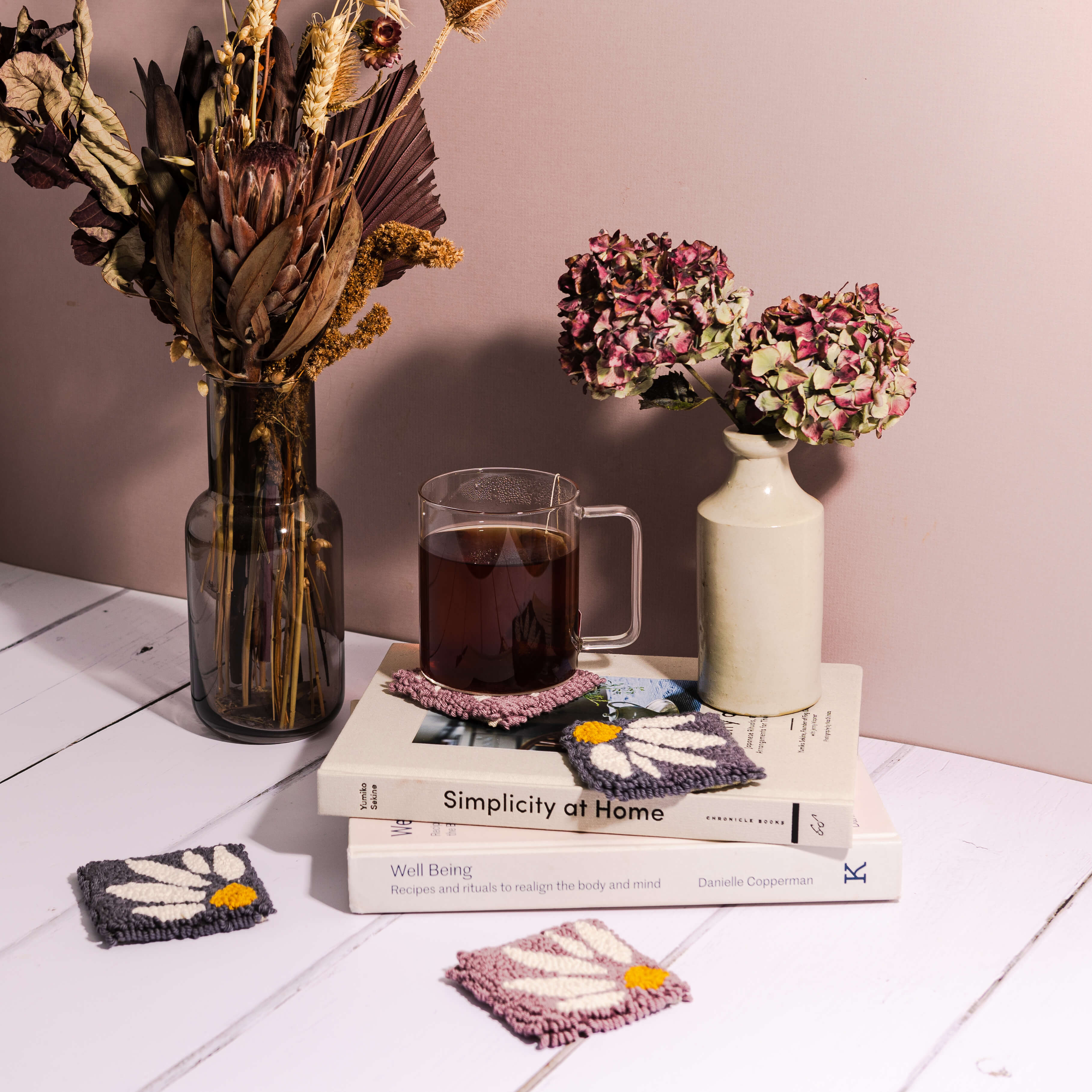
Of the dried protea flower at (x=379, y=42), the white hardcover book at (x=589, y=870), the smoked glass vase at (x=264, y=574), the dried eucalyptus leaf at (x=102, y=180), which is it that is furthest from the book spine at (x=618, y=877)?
the dried protea flower at (x=379, y=42)

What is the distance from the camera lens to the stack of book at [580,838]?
2.25 ft

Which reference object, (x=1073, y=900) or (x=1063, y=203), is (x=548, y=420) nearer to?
(x=1063, y=203)

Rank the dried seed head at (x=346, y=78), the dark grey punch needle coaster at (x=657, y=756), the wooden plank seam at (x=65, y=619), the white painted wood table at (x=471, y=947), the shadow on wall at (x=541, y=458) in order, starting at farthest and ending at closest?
the wooden plank seam at (x=65, y=619) → the shadow on wall at (x=541, y=458) → the dried seed head at (x=346, y=78) → the dark grey punch needle coaster at (x=657, y=756) → the white painted wood table at (x=471, y=947)

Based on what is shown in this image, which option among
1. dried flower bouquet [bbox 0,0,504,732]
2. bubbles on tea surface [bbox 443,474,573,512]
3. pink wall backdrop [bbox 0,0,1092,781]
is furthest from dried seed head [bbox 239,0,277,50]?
bubbles on tea surface [bbox 443,474,573,512]

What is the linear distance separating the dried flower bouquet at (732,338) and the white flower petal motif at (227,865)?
1.19 feet

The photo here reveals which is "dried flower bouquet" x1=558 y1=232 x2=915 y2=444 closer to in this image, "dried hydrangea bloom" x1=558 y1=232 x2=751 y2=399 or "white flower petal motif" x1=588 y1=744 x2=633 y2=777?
"dried hydrangea bloom" x1=558 y1=232 x2=751 y2=399

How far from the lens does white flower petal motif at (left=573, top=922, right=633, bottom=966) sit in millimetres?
642

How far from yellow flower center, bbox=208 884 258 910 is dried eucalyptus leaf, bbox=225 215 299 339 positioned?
0.34 metres

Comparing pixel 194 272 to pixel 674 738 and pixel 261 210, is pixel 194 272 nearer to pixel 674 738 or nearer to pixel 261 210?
pixel 261 210

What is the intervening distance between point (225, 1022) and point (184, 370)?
2.23 feet

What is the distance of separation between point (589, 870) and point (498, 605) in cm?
18

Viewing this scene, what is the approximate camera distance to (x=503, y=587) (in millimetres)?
768

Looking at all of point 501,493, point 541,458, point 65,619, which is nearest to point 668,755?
point 501,493

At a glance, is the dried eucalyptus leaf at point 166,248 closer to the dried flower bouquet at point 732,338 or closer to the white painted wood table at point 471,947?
the dried flower bouquet at point 732,338
